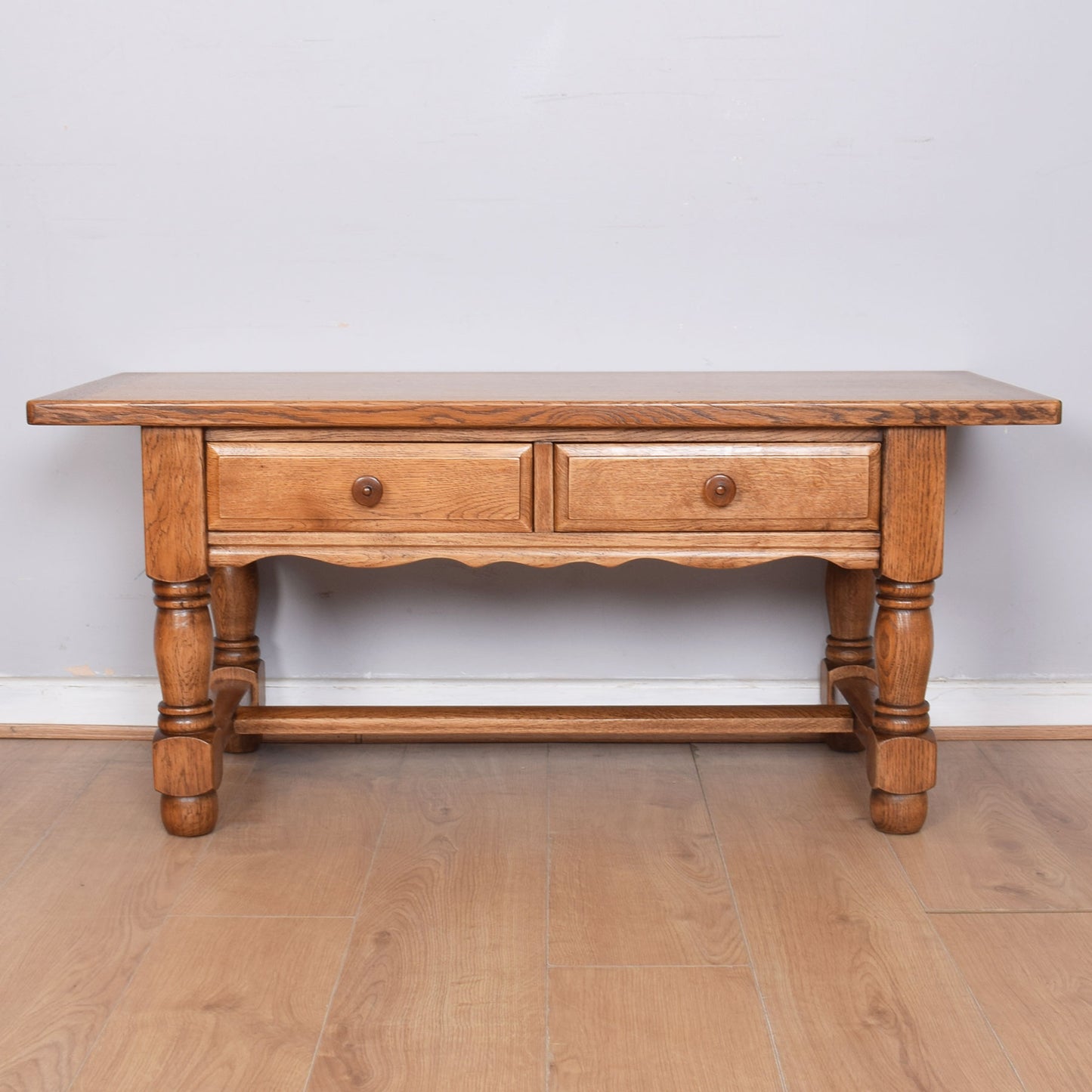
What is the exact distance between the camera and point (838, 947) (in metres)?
1.85

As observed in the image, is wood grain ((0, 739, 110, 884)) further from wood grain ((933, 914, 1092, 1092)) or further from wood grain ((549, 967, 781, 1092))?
wood grain ((933, 914, 1092, 1092))

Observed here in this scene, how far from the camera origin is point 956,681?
2.69 meters

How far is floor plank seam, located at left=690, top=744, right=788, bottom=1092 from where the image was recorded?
1.59m

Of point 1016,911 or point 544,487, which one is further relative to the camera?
point 544,487

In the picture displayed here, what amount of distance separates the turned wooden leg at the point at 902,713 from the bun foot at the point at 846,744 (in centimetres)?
36

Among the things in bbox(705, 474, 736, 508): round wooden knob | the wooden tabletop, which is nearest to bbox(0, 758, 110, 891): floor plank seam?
the wooden tabletop

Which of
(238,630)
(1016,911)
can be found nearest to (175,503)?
(238,630)

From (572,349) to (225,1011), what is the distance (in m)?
1.42

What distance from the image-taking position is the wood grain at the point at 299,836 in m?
2.00

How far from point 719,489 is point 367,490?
1.93 feet

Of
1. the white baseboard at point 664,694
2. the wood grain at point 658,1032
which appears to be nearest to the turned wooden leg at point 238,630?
the white baseboard at point 664,694

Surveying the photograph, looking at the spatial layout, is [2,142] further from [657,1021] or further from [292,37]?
[657,1021]

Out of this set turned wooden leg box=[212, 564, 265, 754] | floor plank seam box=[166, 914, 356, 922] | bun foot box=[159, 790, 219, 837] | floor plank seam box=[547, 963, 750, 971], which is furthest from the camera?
turned wooden leg box=[212, 564, 265, 754]

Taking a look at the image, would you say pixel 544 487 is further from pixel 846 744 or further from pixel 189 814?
pixel 846 744
